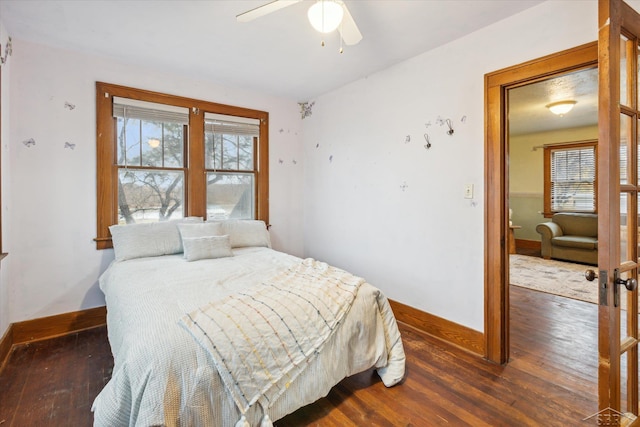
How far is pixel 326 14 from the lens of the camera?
1598 millimetres

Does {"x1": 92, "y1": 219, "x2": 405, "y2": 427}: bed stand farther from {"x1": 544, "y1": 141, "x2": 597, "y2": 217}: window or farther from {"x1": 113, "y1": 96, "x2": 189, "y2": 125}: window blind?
{"x1": 544, "y1": 141, "x2": 597, "y2": 217}: window

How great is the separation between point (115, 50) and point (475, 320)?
376 centimetres

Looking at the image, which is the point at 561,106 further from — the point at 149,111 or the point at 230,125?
the point at 149,111

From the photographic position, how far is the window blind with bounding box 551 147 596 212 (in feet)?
18.5

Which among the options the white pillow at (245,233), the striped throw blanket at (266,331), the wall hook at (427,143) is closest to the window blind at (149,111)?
the white pillow at (245,233)

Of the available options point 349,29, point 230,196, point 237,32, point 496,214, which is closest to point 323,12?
point 349,29

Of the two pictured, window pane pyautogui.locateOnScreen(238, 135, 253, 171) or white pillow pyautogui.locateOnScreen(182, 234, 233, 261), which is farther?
window pane pyautogui.locateOnScreen(238, 135, 253, 171)

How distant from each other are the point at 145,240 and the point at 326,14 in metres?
2.37

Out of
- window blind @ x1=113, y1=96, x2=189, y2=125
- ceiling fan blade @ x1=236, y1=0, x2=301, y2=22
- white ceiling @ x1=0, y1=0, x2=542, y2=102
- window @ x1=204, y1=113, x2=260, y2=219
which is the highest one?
white ceiling @ x1=0, y1=0, x2=542, y2=102

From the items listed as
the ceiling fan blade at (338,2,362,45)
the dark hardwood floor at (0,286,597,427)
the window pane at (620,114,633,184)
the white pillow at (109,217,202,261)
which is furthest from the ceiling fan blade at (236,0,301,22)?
the dark hardwood floor at (0,286,597,427)

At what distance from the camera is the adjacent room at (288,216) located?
1413mm

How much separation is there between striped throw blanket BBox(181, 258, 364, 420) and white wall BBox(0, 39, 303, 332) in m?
1.99

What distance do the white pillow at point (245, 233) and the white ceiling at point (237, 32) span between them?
158 centimetres

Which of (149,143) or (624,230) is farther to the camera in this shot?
(149,143)
